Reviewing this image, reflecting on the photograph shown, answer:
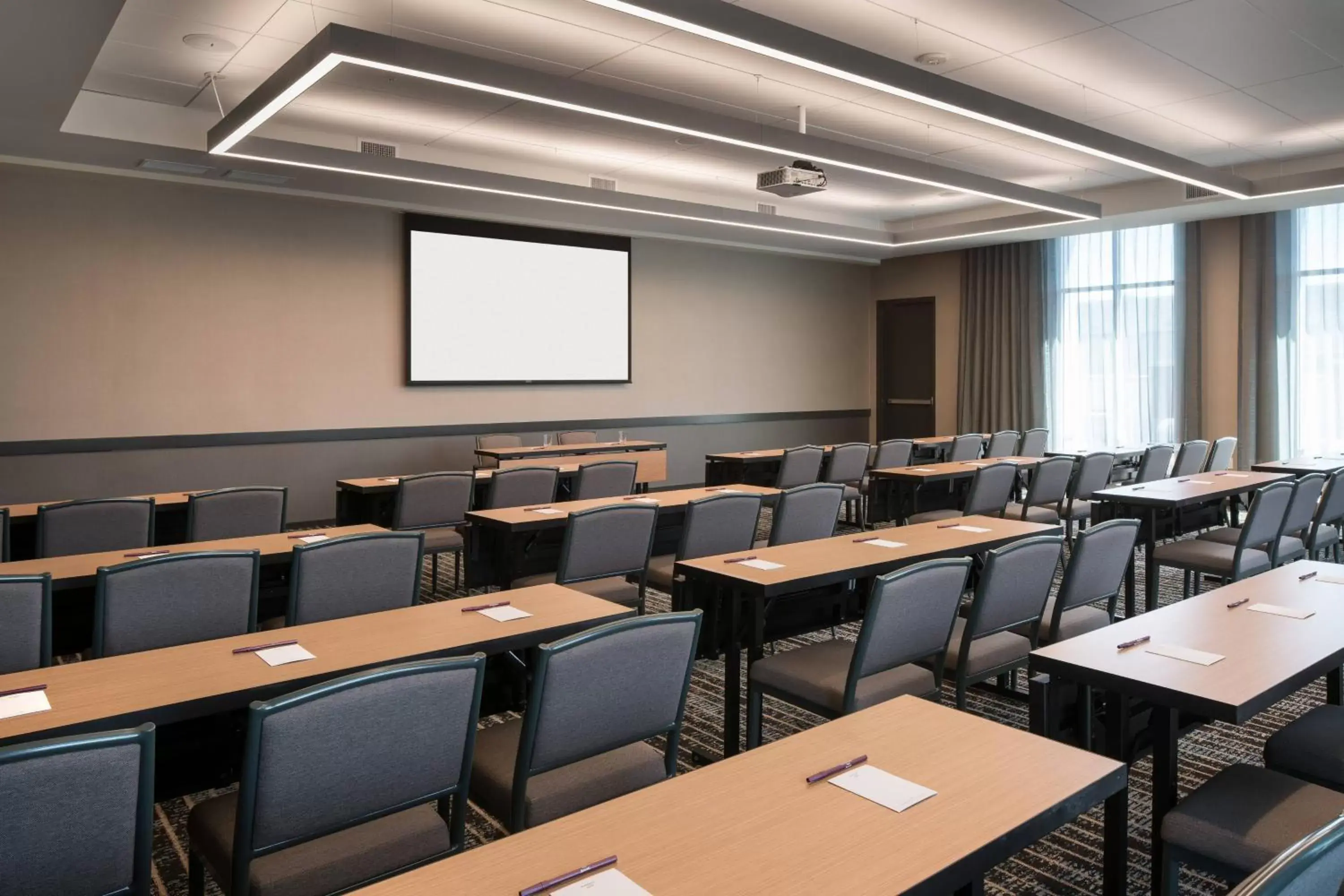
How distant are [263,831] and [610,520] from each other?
2.49 metres

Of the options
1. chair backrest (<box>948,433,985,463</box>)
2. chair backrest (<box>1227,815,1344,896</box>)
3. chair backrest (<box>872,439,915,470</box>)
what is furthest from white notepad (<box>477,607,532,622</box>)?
chair backrest (<box>948,433,985,463</box>)

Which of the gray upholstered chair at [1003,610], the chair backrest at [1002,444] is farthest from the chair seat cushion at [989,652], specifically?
the chair backrest at [1002,444]

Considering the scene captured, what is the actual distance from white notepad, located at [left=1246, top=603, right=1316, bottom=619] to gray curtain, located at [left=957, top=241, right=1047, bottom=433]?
31.2 ft

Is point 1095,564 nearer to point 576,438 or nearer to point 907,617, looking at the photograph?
point 907,617

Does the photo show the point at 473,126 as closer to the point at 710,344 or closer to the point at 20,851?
the point at 710,344

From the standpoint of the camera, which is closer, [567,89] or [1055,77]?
[567,89]

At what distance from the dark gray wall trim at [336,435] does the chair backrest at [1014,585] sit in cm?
720

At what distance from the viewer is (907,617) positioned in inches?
110

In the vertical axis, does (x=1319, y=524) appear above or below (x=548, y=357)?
below

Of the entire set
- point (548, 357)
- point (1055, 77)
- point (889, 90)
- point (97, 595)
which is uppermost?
point (1055, 77)

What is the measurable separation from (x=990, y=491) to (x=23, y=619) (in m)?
5.54

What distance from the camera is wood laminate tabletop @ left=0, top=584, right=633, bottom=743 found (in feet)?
6.75

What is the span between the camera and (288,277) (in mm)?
8648

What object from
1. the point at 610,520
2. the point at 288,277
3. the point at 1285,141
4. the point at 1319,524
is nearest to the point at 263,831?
the point at 610,520
